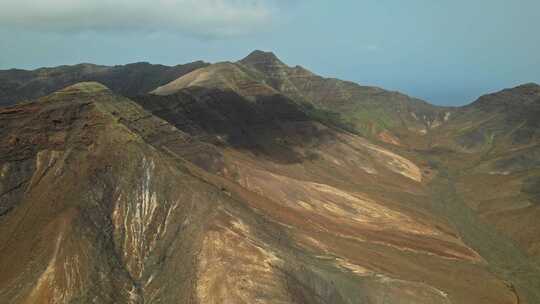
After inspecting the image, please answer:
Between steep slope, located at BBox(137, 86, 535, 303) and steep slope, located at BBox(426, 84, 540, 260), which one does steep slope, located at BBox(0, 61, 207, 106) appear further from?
steep slope, located at BBox(426, 84, 540, 260)

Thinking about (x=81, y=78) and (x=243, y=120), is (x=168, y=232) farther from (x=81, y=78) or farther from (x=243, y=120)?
(x=81, y=78)

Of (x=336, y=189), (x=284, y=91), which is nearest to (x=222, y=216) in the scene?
(x=336, y=189)

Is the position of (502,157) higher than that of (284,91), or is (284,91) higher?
(284,91)

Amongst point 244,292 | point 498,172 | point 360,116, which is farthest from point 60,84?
point 244,292

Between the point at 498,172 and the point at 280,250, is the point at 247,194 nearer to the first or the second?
the point at 280,250

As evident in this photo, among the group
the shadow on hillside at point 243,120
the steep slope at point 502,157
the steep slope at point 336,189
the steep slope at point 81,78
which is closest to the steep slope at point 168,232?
the steep slope at point 336,189

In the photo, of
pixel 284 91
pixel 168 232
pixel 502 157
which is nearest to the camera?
pixel 168 232

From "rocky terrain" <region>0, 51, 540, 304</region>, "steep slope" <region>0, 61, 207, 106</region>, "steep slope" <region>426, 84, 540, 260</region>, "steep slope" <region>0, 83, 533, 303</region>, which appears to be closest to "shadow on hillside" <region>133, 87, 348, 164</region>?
"rocky terrain" <region>0, 51, 540, 304</region>
